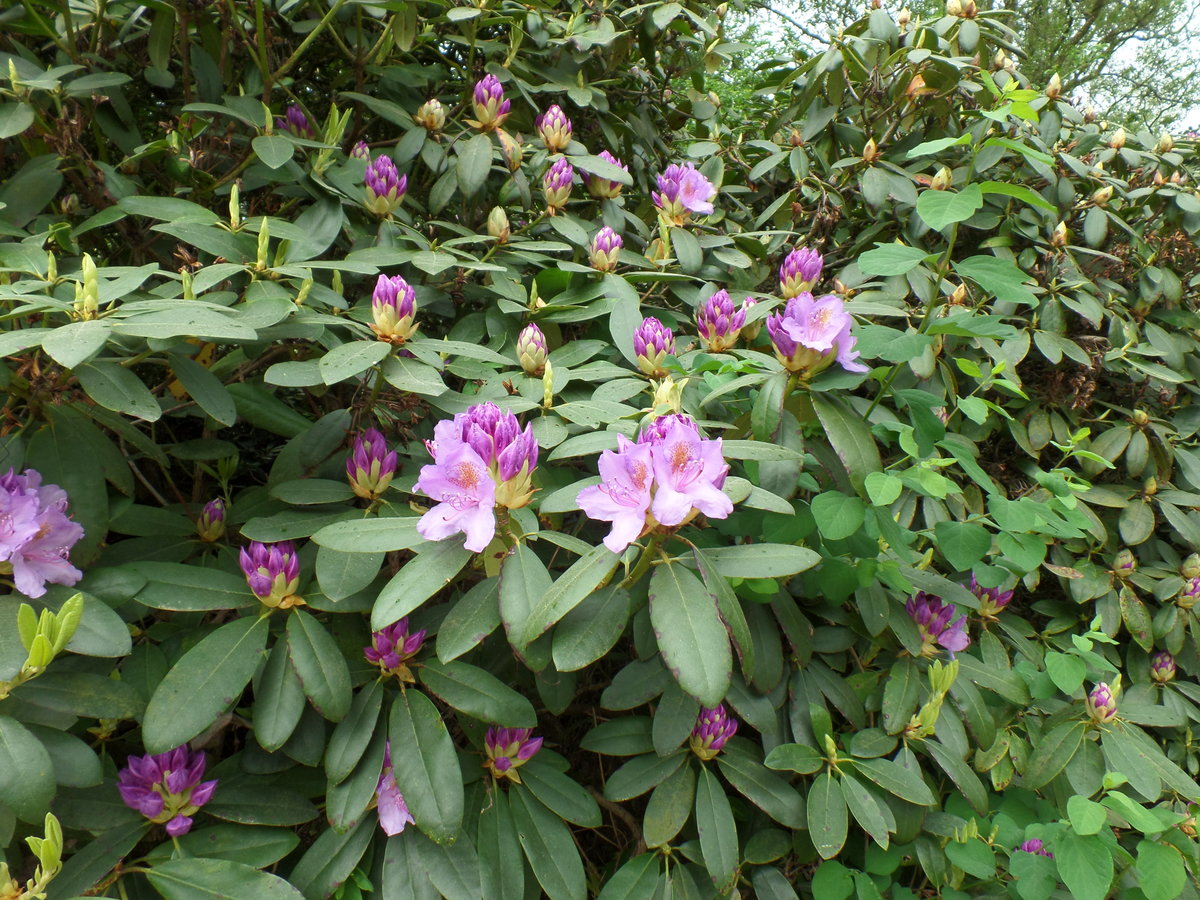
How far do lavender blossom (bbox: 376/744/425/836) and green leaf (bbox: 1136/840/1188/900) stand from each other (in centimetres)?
128

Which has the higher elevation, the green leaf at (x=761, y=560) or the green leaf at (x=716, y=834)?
the green leaf at (x=761, y=560)

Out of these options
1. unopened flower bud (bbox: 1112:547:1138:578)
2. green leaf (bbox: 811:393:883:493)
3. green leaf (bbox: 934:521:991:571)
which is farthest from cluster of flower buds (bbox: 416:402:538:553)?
unopened flower bud (bbox: 1112:547:1138:578)

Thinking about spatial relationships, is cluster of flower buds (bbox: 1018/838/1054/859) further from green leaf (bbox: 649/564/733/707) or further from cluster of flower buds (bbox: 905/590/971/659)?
green leaf (bbox: 649/564/733/707)

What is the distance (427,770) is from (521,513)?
0.36 metres

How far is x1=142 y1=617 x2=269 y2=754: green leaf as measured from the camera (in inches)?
34.2

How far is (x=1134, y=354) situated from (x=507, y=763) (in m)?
1.92

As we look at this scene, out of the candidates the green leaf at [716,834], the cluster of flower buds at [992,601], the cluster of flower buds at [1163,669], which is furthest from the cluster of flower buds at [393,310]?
the cluster of flower buds at [1163,669]

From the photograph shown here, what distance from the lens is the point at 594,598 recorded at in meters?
0.92

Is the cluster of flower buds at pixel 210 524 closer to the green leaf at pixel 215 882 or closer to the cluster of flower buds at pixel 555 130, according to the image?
the green leaf at pixel 215 882

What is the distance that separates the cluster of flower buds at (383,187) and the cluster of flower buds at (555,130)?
380 millimetres

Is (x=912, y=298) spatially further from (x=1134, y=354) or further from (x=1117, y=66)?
(x=1117, y=66)

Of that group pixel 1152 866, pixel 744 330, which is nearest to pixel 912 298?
pixel 744 330

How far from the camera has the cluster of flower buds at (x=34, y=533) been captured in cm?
88

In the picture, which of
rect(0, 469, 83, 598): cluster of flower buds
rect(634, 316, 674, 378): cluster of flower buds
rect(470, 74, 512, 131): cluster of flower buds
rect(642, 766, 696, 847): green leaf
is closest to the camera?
rect(0, 469, 83, 598): cluster of flower buds
